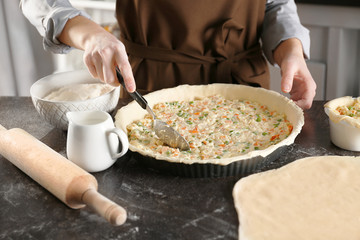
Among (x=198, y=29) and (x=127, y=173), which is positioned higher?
(x=198, y=29)

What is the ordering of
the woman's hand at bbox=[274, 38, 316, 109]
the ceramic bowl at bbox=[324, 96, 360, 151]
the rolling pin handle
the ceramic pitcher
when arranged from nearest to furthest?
the rolling pin handle → the ceramic pitcher → the ceramic bowl at bbox=[324, 96, 360, 151] → the woman's hand at bbox=[274, 38, 316, 109]

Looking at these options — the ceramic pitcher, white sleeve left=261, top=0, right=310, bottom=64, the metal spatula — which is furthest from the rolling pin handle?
white sleeve left=261, top=0, right=310, bottom=64

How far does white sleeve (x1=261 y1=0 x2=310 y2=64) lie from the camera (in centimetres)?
175

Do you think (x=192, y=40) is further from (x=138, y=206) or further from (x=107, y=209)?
(x=107, y=209)

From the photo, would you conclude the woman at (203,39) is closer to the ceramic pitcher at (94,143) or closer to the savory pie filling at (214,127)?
the savory pie filling at (214,127)

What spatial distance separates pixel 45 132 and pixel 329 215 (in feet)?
3.08

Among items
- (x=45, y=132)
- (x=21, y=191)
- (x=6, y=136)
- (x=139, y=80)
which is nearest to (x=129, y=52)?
(x=139, y=80)

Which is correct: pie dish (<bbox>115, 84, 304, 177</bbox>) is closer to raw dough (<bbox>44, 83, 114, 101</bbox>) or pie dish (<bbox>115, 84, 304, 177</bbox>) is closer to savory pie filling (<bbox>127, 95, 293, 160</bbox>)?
savory pie filling (<bbox>127, 95, 293, 160</bbox>)

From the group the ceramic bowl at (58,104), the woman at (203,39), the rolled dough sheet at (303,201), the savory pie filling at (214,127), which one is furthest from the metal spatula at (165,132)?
the woman at (203,39)

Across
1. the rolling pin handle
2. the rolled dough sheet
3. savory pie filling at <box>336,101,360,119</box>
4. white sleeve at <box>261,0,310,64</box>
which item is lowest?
the rolled dough sheet

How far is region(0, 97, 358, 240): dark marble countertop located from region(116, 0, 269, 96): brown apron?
1.63 feet

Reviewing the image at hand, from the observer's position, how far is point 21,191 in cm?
121

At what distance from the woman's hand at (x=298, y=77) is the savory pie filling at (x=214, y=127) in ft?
0.39

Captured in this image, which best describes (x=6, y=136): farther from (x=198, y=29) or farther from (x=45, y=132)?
(x=198, y=29)
